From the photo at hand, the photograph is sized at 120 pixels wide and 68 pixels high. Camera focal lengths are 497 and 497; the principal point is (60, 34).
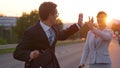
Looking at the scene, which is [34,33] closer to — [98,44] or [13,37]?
[98,44]

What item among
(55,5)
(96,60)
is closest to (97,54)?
(96,60)

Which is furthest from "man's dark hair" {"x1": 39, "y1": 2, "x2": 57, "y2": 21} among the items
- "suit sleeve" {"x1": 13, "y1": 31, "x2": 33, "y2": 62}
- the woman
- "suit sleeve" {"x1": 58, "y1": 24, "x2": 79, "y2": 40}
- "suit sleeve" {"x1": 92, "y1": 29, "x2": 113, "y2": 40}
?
the woman

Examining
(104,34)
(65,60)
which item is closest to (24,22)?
(65,60)

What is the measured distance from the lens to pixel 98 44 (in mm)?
8398

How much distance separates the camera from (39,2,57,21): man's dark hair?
5.86m

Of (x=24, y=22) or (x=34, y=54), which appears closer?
(x=34, y=54)

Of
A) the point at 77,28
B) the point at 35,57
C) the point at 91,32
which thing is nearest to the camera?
the point at 35,57

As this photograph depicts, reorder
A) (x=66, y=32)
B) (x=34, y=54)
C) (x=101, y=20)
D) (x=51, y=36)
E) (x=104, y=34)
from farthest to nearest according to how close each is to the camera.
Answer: (x=101, y=20)
(x=104, y=34)
(x=66, y=32)
(x=51, y=36)
(x=34, y=54)

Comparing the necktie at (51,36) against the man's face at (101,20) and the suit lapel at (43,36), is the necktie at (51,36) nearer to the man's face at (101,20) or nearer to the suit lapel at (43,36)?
the suit lapel at (43,36)

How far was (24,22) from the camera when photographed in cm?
7106

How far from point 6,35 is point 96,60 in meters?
64.6

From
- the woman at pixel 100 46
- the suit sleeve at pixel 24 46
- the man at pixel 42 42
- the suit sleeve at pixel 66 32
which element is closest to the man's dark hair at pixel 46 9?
the man at pixel 42 42

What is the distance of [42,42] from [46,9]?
39cm

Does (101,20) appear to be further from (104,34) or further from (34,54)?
(34,54)
